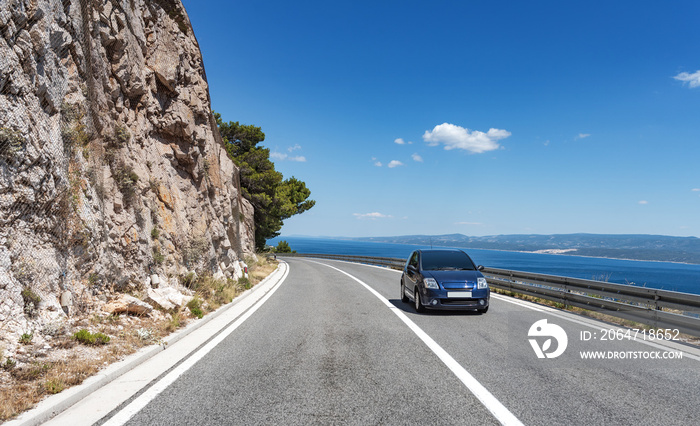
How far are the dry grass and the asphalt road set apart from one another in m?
1.03

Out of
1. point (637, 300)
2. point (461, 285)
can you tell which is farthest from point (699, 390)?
point (461, 285)

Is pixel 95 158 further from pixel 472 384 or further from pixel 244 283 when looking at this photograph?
pixel 472 384

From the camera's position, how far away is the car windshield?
10380 millimetres

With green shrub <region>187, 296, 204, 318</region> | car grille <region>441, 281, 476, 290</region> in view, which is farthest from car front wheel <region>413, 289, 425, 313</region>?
green shrub <region>187, 296, 204, 318</region>

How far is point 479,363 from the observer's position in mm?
5414

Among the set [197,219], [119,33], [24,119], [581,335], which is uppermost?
[119,33]

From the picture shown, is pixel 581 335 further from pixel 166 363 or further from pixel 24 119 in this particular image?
pixel 24 119

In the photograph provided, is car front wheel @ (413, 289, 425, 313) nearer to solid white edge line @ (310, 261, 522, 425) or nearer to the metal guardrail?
solid white edge line @ (310, 261, 522, 425)

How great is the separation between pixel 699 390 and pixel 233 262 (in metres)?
15.6

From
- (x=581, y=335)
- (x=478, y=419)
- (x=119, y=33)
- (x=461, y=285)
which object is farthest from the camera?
(x=119, y=33)

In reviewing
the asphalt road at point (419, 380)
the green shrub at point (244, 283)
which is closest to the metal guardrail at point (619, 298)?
the asphalt road at point (419, 380)

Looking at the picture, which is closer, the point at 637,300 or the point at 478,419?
the point at 478,419

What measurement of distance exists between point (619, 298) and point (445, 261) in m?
3.90

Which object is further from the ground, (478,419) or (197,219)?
(197,219)
